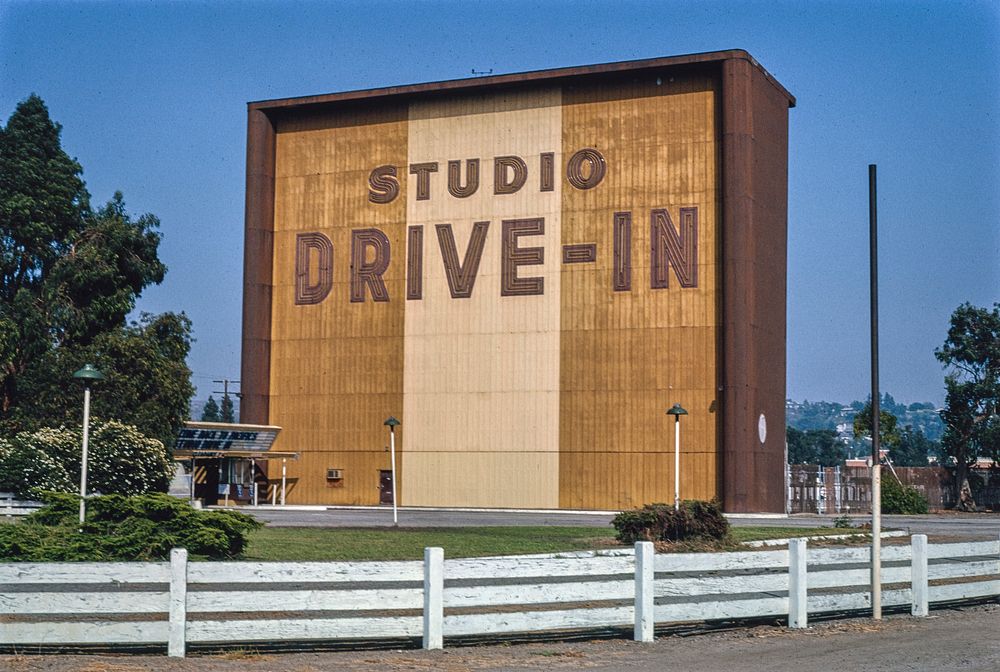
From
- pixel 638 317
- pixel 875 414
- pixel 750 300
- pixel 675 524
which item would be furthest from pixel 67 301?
pixel 875 414

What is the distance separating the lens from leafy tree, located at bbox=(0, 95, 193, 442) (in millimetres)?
53000

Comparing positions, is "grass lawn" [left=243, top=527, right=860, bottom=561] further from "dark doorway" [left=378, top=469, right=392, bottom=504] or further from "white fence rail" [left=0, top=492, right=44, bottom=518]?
"dark doorway" [left=378, top=469, right=392, bottom=504]

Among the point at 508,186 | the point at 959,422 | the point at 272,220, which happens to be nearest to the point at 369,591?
the point at 508,186

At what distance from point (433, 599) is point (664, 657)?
2.70 metres

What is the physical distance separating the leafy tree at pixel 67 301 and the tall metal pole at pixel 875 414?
126 feet

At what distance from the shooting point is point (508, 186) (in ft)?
198

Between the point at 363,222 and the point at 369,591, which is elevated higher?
the point at 363,222

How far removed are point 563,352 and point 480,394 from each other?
4494mm

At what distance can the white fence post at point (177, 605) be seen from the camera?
13938 millimetres

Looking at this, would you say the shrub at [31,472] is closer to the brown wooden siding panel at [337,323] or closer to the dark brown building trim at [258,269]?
the dark brown building trim at [258,269]

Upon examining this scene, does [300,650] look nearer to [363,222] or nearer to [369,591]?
[369,591]

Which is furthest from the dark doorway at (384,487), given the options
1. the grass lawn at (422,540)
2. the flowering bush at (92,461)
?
the grass lawn at (422,540)

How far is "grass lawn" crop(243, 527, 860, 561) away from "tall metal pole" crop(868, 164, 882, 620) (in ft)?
31.3

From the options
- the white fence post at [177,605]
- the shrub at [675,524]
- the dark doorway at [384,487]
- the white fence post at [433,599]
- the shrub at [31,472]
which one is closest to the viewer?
the white fence post at [177,605]
